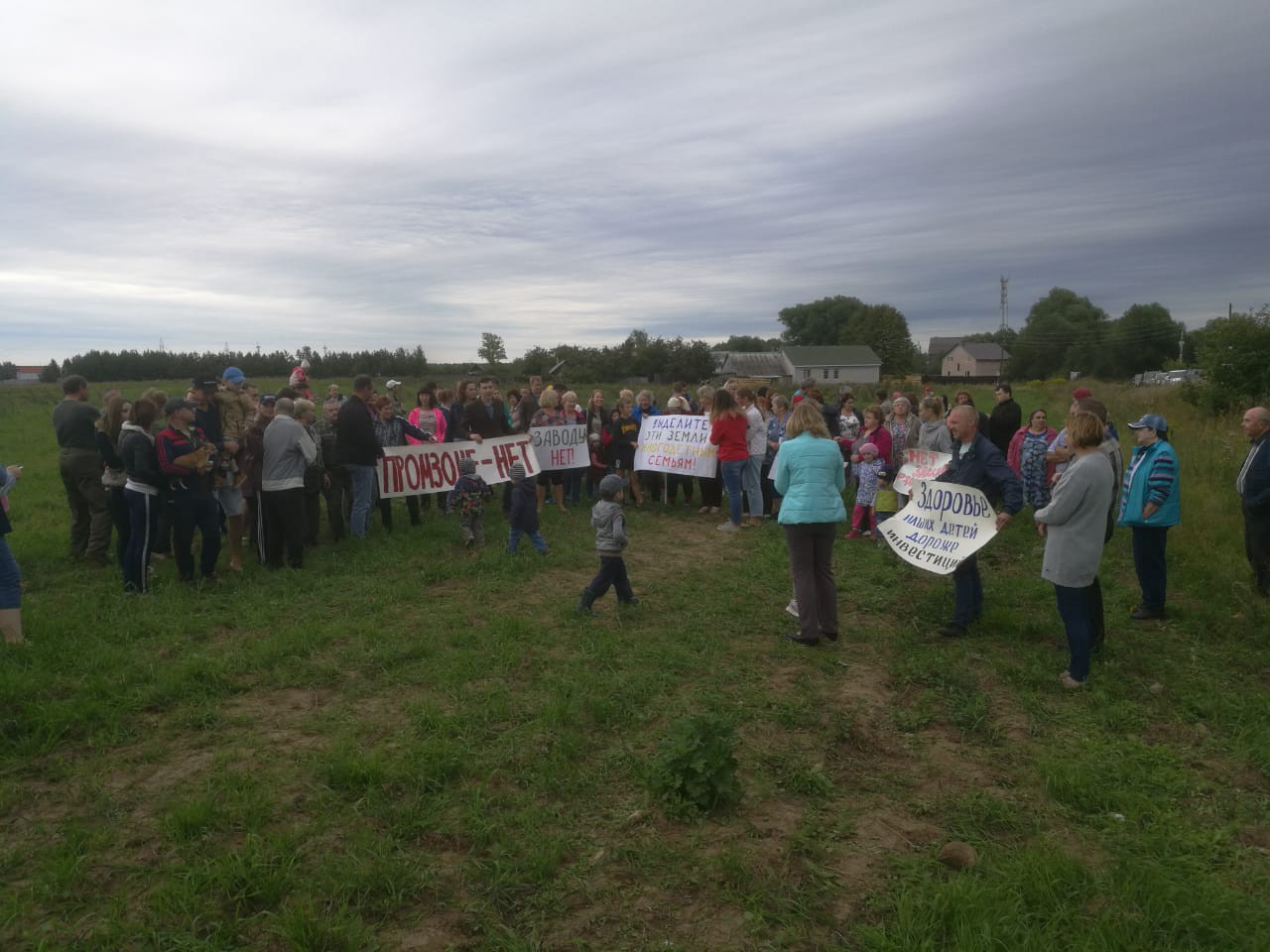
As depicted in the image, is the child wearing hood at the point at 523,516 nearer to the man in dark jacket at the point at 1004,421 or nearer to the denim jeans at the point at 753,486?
the denim jeans at the point at 753,486

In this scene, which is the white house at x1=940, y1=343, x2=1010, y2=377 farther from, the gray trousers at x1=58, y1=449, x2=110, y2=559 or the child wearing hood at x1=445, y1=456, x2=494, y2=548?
the gray trousers at x1=58, y1=449, x2=110, y2=559

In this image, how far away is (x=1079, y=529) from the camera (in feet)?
18.4

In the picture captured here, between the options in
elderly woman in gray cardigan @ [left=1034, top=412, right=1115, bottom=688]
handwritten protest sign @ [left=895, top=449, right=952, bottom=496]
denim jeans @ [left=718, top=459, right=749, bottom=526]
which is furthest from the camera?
denim jeans @ [left=718, top=459, right=749, bottom=526]

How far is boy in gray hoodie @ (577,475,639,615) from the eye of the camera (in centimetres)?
715

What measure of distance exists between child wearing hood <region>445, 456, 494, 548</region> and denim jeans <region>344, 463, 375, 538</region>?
1184 mm

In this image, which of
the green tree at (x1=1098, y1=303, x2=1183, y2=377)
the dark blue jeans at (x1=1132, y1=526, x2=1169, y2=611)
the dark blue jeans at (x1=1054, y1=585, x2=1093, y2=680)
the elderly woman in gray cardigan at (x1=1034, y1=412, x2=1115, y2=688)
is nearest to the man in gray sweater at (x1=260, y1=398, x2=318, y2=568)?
the elderly woman in gray cardigan at (x1=1034, y1=412, x2=1115, y2=688)

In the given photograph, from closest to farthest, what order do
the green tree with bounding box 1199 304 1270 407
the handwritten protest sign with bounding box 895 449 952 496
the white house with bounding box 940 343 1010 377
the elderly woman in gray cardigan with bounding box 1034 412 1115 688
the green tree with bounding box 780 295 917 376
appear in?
the elderly woman in gray cardigan with bounding box 1034 412 1115 688, the handwritten protest sign with bounding box 895 449 952 496, the green tree with bounding box 1199 304 1270 407, the green tree with bounding box 780 295 917 376, the white house with bounding box 940 343 1010 377

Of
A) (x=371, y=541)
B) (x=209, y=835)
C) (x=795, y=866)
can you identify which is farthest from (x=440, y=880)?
(x=371, y=541)

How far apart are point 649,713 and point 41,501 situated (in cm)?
1346

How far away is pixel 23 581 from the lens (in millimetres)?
8672

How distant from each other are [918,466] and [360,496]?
24.5ft

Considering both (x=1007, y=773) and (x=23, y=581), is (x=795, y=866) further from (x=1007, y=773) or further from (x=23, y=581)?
(x=23, y=581)

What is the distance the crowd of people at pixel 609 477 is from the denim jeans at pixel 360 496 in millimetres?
29

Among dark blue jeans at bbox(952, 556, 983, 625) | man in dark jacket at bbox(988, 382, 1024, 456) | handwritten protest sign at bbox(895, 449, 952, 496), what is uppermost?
man in dark jacket at bbox(988, 382, 1024, 456)
